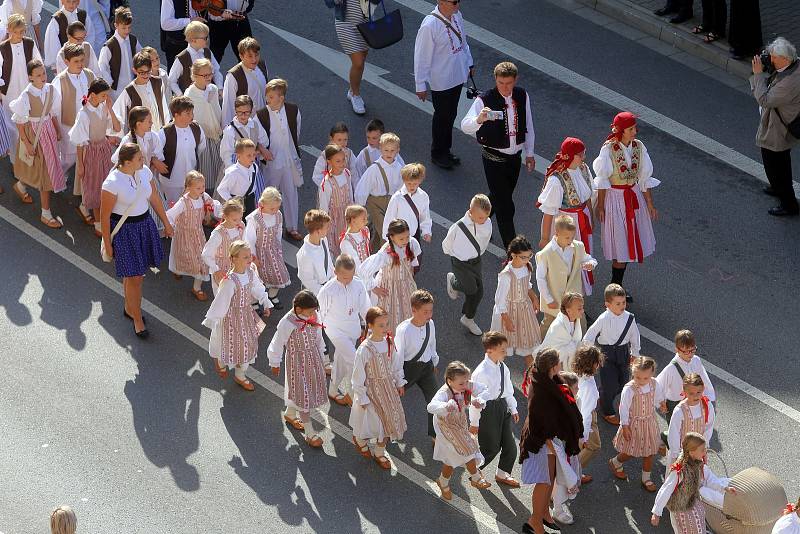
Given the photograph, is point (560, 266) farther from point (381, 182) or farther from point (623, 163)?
point (381, 182)

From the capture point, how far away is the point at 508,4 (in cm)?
1856

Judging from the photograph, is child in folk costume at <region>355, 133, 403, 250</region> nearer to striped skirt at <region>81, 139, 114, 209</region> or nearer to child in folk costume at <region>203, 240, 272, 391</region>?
child in folk costume at <region>203, 240, 272, 391</region>

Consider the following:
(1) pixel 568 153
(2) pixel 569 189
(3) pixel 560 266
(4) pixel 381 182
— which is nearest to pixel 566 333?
(3) pixel 560 266

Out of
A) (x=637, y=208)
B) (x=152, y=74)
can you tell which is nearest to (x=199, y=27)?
(x=152, y=74)

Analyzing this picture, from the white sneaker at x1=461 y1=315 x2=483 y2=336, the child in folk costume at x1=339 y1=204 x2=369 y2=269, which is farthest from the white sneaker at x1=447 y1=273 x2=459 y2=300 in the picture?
the child in folk costume at x1=339 y1=204 x2=369 y2=269

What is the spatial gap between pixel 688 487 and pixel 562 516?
3.57 ft

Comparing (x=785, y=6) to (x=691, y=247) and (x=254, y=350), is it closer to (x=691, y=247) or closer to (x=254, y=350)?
(x=691, y=247)

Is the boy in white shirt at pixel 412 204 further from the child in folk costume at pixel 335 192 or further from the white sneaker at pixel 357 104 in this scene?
the white sneaker at pixel 357 104

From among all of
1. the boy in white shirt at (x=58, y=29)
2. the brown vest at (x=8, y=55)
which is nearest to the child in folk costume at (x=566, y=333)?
the brown vest at (x=8, y=55)

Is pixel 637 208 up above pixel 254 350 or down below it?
above

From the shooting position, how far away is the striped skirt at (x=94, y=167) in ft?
42.9

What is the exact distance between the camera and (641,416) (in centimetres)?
1027

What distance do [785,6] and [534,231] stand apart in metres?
6.50

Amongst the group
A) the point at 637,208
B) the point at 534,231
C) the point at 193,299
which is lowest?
the point at 193,299
